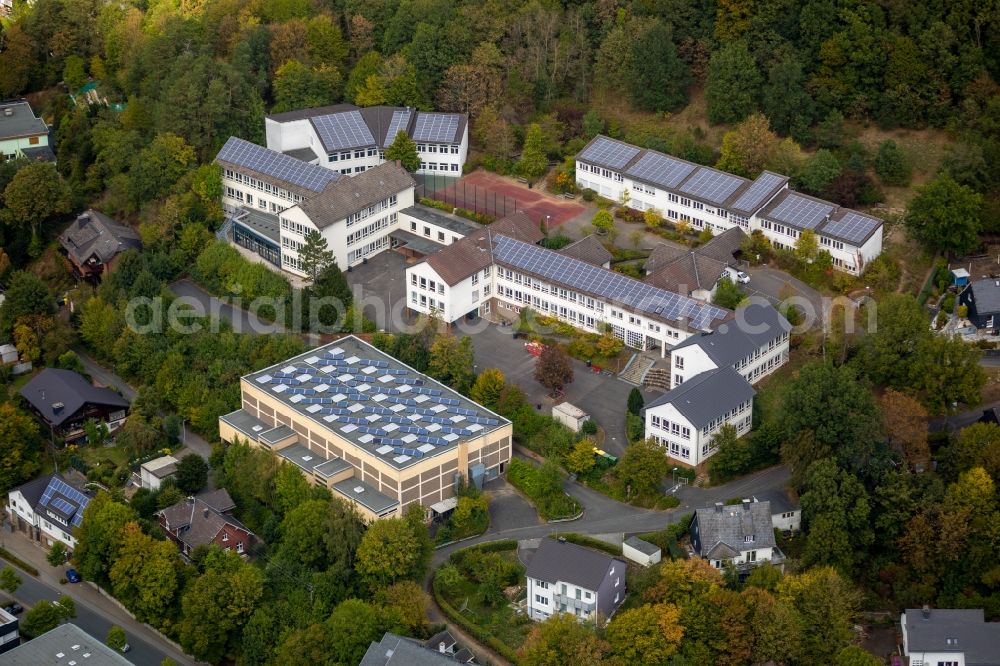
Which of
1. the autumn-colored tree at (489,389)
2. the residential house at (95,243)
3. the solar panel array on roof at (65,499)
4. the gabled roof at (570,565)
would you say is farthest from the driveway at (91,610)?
the residential house at (95,243)

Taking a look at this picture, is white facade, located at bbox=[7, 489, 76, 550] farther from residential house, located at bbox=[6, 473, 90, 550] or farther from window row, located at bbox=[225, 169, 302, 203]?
window row, located at bbox=[225, 169, 302, 203]

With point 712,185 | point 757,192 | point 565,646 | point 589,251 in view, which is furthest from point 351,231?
point 565,646

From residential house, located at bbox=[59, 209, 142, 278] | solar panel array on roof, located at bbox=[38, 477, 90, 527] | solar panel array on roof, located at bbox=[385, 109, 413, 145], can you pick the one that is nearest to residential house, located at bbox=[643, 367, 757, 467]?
solar panel array on roof, located at bbox=[38, 477, 90, 527]

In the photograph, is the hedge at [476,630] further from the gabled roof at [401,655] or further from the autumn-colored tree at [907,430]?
the autumn-colored tree at [907,430]

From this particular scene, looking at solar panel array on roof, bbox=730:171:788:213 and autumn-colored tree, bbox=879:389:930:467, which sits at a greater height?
solar panel array on roof, bbox=730:171:788:213

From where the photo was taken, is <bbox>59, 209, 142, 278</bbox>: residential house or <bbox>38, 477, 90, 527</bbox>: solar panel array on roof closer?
<bbox>38, 477, 90, 527</bbox>: solar panel array on roof

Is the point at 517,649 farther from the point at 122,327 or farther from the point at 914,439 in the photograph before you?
the point at 122,327
